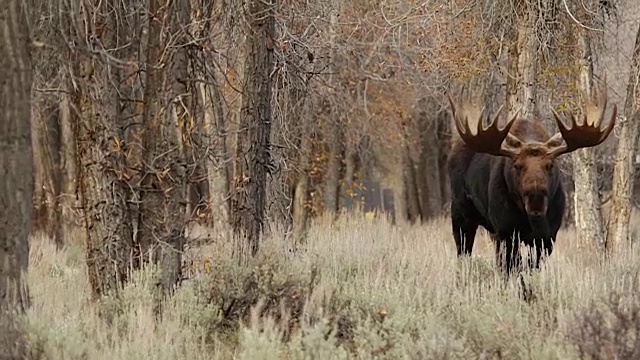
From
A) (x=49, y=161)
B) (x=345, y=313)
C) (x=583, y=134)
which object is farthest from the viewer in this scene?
(x=49, y=161)

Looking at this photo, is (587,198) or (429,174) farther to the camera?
(429,174)

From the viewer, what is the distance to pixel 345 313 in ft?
26.3

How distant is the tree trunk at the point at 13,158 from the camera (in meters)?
6.28

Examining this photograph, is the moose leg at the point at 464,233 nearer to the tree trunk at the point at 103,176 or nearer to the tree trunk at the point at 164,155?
the tree trunk at the point at 164,155

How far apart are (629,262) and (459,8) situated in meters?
6.59

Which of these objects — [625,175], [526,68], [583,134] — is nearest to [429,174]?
[625,175]

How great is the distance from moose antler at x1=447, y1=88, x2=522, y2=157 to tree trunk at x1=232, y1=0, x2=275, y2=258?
2.11 m

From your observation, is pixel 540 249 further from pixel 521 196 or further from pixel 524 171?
pixel 524 171

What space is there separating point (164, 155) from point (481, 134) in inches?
147

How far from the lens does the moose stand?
10.4 metres

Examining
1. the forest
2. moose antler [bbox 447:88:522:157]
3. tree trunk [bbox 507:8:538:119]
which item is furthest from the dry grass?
tree trunk [bbox 507:8:538:119]

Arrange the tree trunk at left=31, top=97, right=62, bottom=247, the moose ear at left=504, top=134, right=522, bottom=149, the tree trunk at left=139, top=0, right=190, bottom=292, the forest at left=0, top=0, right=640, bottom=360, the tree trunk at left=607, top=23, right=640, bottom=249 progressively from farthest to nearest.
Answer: the tree trunk at left=31, top=97, right=62, bottom=247 < the tree trunk at left=607, top=23, right=640, bottom=249 < the moose ear at left=504, top=134, right=522, bottom=149 < the tree trunk at left=139, top=0, right=190, bottom=292 < the forest at left=0, top=0, right=640, bottom=360

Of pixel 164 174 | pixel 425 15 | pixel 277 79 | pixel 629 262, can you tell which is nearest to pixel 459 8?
pixel 425 15

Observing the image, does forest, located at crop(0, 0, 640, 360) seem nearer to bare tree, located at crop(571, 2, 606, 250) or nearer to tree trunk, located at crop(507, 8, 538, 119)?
tree trunk, located at crop(507, 8, 538, 119)
